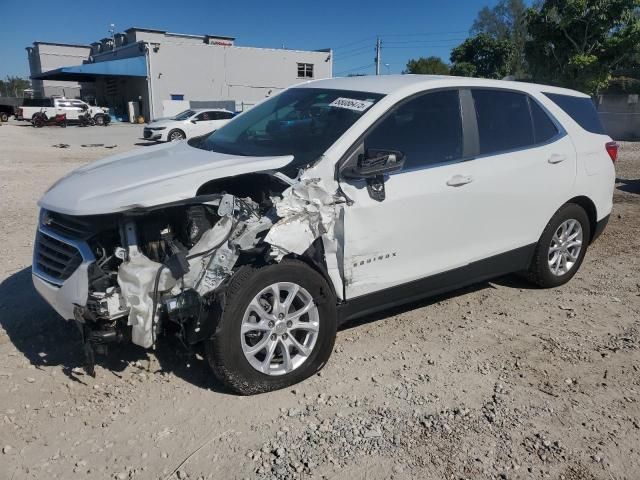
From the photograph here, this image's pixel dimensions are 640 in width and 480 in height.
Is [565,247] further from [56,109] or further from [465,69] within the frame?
[465,69]

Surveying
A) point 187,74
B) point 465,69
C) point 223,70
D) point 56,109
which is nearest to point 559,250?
point 56,109

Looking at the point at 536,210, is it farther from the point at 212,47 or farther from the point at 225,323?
the point at 212,47

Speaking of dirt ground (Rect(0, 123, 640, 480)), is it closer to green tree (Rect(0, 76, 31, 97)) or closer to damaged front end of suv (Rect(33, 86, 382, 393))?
damaged front end of suv (Rect(33, 86, 382, 393))

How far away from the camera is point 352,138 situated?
3611mm

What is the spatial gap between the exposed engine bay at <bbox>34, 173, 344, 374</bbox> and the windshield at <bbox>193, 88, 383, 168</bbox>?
460mm

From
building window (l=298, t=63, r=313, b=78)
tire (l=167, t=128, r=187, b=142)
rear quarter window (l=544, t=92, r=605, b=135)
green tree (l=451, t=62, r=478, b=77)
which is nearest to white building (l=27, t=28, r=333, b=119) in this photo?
building window (l=298, t=63, r=313, b=78)

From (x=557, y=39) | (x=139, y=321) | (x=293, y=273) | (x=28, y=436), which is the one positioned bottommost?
(x=28, y=436)

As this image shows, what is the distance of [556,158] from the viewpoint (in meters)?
4.73

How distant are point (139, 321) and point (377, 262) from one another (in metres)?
1.54

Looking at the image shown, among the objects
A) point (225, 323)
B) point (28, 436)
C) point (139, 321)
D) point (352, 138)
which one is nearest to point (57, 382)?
point (28, 436)

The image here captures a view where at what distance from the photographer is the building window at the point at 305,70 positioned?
53.4 m

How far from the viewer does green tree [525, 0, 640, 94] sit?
21.2m

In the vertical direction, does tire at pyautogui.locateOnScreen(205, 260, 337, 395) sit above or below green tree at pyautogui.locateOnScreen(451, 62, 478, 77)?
below

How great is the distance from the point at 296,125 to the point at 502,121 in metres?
1.68
